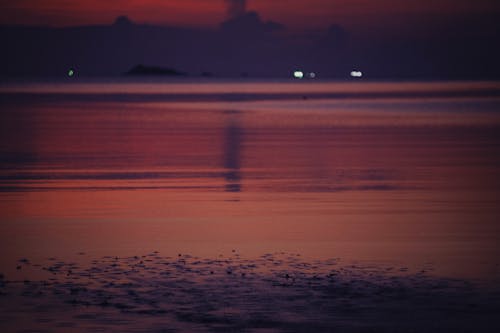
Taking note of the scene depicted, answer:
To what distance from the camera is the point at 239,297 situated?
10.0 m

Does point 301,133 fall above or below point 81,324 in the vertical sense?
above

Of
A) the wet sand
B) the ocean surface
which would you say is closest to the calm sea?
the ocean surface

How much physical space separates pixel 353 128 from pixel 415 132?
2801 mm

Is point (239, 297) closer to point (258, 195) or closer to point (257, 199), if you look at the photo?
point (257, 199)

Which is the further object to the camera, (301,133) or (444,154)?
(301,133)

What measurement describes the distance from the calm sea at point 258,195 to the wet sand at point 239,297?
2.16 ft

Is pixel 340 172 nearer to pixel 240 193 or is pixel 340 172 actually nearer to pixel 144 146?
pixel 240 193

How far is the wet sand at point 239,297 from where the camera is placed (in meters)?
9.05

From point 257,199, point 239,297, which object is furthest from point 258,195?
point 239,297

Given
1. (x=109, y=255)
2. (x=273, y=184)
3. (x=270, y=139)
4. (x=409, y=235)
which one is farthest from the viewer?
(x=270, y=139)

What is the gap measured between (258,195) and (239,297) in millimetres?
8037

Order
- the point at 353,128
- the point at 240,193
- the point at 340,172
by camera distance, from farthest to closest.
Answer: the point at 353,128 < the point at 340,172 < the point at 240,193

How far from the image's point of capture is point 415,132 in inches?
1425

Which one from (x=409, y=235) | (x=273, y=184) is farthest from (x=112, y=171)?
(x=409, y=235)
